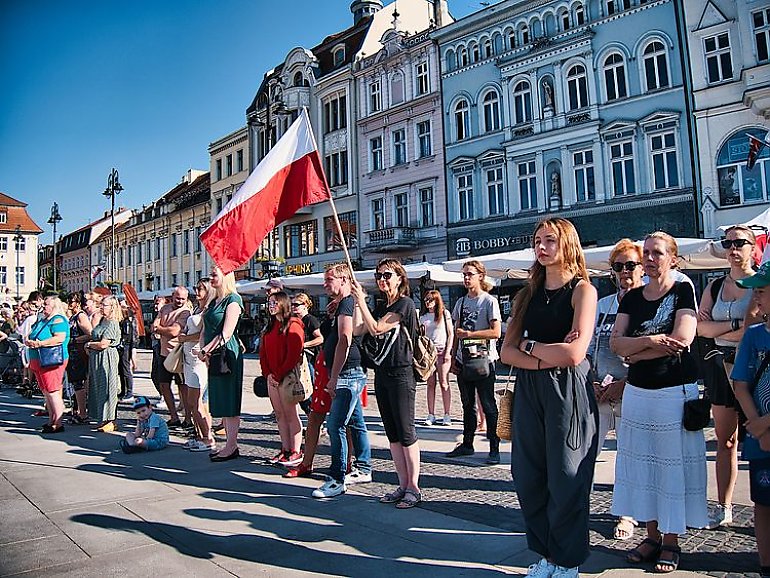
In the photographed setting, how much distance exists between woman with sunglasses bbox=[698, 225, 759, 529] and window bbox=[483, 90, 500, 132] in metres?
23.0

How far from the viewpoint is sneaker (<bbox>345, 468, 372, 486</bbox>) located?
570 cm

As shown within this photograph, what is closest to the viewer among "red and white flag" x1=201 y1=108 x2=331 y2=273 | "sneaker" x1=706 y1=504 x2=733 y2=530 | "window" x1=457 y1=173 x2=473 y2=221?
"sneaker" x1=706 y1=504 x2=733 y2=530

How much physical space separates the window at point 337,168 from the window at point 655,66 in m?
16.2

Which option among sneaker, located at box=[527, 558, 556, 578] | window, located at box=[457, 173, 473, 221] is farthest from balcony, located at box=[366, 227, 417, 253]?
sneaker, located at box=[527, 558, 556, 578]

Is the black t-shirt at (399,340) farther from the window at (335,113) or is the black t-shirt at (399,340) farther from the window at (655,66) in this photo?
the window at (335,113)

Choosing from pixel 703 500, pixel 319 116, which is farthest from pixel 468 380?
pixel 319 116

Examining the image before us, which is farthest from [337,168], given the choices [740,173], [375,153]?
[740,173]

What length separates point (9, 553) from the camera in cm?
408

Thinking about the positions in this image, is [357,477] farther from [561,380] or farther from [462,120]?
[462,120]

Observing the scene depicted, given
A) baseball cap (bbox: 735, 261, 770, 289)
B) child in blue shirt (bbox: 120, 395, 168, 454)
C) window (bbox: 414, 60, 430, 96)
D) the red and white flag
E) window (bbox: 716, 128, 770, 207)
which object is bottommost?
child in blue shirt (bbox: 120, 395, 168, 454)

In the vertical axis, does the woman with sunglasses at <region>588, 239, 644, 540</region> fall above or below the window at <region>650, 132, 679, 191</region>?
below

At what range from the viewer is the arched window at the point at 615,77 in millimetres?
22766

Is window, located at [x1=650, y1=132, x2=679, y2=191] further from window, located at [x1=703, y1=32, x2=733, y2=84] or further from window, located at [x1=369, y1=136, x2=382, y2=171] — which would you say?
window, located at [x1=369, y1=136, x2=382, y2=171]

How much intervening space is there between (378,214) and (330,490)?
2713 centimetres
